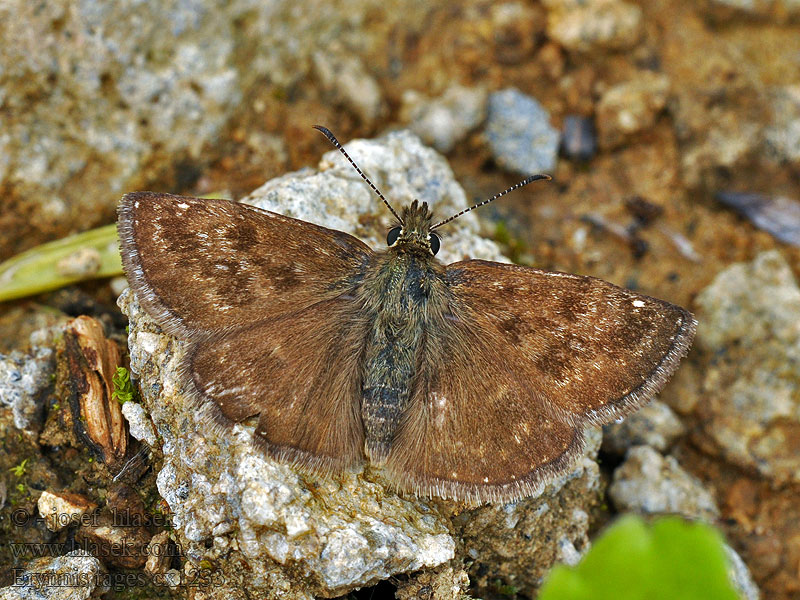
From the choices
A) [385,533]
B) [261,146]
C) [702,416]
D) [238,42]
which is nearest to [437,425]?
[385,533]

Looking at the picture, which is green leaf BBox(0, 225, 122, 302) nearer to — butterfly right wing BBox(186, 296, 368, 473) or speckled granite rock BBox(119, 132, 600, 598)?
speckled granite rock BBox(119, 132, 600, 598)

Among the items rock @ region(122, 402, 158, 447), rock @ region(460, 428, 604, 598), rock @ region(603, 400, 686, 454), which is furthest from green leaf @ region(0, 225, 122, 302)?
rock @ region(603, 400, 686, 454)

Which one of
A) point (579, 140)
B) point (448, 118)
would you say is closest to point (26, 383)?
point (448, 118)

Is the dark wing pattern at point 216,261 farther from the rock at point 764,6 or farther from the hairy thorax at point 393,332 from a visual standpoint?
the rock at point 764,6

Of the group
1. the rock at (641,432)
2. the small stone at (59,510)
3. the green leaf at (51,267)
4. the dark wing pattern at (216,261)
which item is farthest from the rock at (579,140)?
the small stone at (59,510)

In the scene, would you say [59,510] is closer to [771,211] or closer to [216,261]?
[216,261]

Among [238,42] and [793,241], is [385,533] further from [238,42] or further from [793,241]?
[793,241]
